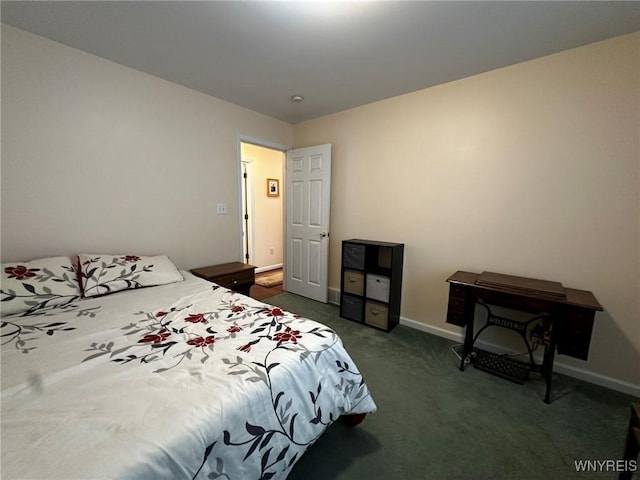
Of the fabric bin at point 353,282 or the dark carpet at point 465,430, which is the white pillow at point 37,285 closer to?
the dark carpet at point 465,430

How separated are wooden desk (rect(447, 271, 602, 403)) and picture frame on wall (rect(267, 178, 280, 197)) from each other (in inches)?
139

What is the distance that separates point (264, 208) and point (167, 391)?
402cm

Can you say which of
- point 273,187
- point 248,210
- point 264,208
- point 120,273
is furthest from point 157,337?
point 273,187

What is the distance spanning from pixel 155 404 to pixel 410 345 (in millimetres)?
2166

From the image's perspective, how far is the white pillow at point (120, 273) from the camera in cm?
178

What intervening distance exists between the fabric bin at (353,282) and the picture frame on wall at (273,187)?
8.31ft

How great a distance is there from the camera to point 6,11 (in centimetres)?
→ 153

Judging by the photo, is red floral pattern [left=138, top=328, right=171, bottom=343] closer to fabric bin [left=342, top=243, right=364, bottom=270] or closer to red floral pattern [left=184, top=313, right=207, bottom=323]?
red floral pattern [left=184, top=313, right=207, bottom=323]

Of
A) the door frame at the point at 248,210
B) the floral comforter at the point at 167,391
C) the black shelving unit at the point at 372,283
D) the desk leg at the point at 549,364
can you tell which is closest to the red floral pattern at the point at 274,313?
the floral comforter at the point at 167,391

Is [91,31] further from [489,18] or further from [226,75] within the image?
[489,18]

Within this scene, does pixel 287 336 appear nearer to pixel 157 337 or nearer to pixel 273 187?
pixel 157 337

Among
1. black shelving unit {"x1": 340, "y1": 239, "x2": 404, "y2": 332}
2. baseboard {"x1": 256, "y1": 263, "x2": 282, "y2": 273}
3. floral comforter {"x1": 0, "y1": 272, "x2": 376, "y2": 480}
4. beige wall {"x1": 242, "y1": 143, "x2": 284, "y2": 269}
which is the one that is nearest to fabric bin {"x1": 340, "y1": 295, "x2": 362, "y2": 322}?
black shelving unit {"x1": 340, "y1": 239, "x2": 404, "y2": 332}

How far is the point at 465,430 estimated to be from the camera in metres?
1.50

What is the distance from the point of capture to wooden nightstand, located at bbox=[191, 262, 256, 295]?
2.54 metres
